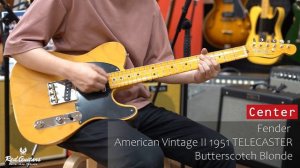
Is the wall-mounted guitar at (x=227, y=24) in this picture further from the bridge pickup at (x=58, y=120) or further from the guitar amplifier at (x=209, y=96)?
the bridge pickup at (x=58, y=120)

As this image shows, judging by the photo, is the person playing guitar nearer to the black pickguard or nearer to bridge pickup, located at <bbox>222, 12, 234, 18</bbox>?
the black pickguard

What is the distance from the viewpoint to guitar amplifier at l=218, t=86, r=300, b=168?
6.45ft

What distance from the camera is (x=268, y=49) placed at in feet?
4.02

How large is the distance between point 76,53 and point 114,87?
20 cm

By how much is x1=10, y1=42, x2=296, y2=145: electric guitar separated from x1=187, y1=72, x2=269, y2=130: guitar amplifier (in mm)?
1286

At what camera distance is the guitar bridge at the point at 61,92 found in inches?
46.6

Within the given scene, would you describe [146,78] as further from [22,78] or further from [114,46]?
A: [22,78]

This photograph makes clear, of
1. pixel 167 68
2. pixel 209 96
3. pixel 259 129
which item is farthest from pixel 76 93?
pixel 209 96

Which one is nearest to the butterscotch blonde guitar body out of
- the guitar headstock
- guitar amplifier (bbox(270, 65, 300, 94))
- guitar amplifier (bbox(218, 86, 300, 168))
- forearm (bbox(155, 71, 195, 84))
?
forearm (bbox(155, 71, 195, 84))

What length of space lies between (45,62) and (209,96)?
1547 mm

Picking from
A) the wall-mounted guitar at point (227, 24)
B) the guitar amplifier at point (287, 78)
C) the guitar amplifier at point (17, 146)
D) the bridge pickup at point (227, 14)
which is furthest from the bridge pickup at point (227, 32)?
the guitar amplifier at point (17, 146)

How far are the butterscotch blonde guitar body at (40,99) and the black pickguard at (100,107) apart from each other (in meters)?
0.03

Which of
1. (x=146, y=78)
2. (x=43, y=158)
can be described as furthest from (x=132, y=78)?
(x=43, y=158)

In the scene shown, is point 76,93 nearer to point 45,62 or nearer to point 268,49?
point 45,62
